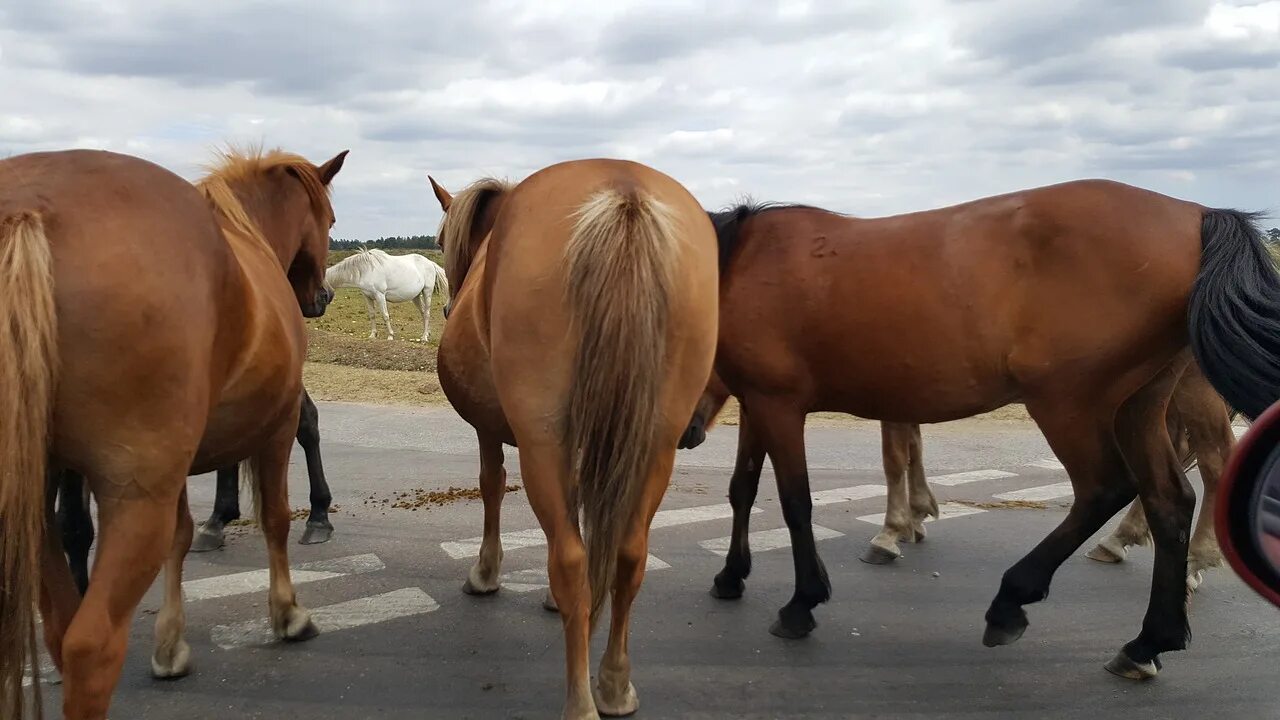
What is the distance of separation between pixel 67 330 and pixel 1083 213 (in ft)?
11.9

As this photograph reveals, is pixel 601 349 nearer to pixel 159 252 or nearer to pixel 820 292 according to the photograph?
pixel 159 252

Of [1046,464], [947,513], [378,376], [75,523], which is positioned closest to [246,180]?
[75,523]

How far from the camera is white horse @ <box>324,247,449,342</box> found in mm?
18984

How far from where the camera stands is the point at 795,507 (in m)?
3.77

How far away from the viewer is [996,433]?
9.12 m

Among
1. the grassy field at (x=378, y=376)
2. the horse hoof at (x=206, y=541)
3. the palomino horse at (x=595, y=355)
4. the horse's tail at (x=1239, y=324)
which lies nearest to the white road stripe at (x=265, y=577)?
the horse hoof at (x=206, y=541)

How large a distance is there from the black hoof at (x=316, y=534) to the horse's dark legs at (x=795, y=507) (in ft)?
9.10

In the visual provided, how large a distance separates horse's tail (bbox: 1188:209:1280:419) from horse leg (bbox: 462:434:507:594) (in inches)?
120

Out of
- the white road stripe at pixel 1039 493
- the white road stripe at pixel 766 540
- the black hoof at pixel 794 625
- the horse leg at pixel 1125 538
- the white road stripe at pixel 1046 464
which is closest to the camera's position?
the black hoof at pixel 794 625

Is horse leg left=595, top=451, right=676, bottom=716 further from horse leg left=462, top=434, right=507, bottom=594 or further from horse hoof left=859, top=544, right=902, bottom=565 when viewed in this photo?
horse hoof left=859, top=544, right=902, bottom=565

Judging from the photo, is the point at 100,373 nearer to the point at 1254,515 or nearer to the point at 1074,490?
the point at 1254,515

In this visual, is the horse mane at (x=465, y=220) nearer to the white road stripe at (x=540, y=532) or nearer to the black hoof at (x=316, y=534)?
the white road stripe at (x=540, y=532)

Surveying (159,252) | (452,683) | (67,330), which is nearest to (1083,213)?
(452,683)

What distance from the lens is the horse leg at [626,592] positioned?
269 cm
